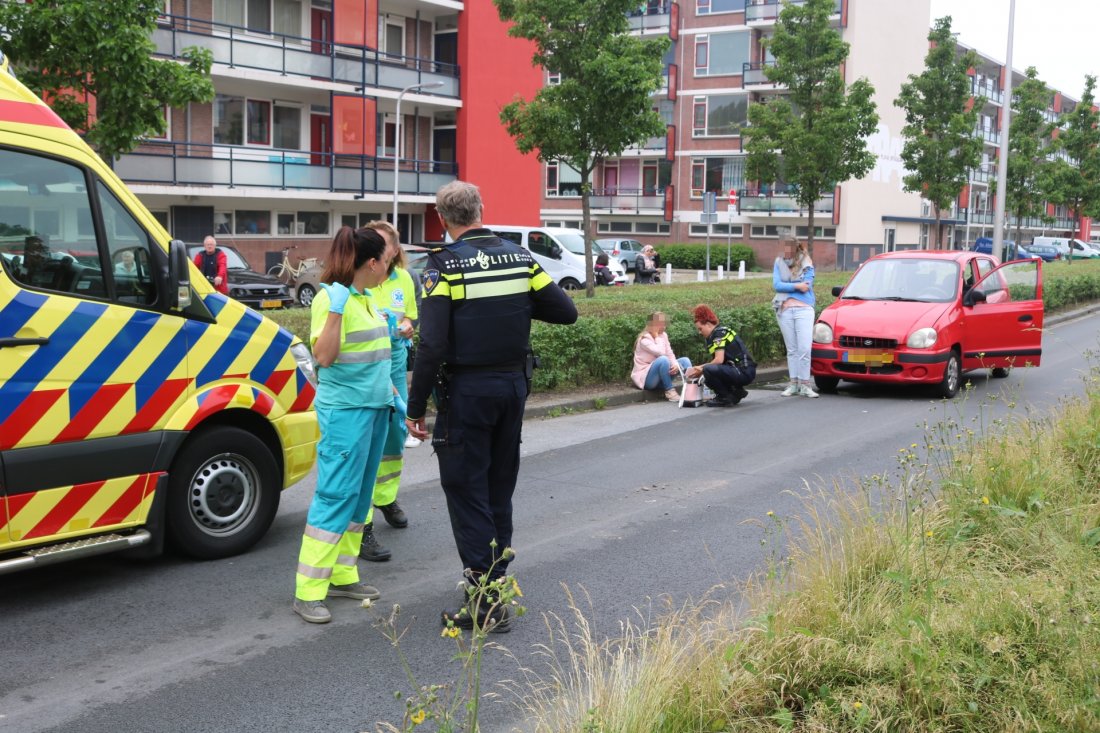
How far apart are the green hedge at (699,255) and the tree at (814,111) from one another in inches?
919

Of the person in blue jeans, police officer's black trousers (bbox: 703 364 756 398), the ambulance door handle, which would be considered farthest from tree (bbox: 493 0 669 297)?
the ambulance door handle

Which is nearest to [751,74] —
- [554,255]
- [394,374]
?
[554,255]

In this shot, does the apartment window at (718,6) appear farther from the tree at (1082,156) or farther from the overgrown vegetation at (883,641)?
the overgrown vegetation at (883,641)

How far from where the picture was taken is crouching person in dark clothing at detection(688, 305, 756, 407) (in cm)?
1297

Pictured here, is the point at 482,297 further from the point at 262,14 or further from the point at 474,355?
the point at 262,14

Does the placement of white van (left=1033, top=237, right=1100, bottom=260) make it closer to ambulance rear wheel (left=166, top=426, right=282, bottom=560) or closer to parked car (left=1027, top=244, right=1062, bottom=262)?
parked car (left=1027, top=244, right=1062, bottom=262)

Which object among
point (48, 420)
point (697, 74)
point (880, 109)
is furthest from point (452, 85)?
point (48, 420)

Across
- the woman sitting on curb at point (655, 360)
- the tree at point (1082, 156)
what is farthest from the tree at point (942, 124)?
the woman sitting on curb at point (655, 360)

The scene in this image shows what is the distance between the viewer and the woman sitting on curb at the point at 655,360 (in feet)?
44.3

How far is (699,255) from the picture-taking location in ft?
191

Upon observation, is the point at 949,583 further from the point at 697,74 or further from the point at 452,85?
the point at 697,74

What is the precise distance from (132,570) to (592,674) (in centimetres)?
364

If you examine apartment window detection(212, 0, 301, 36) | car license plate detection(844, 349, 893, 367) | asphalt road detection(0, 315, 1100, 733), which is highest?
apartment window detection(212, 0, 301, 36)

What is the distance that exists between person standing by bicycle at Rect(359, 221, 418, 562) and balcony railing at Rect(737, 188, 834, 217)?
52.5 meters
